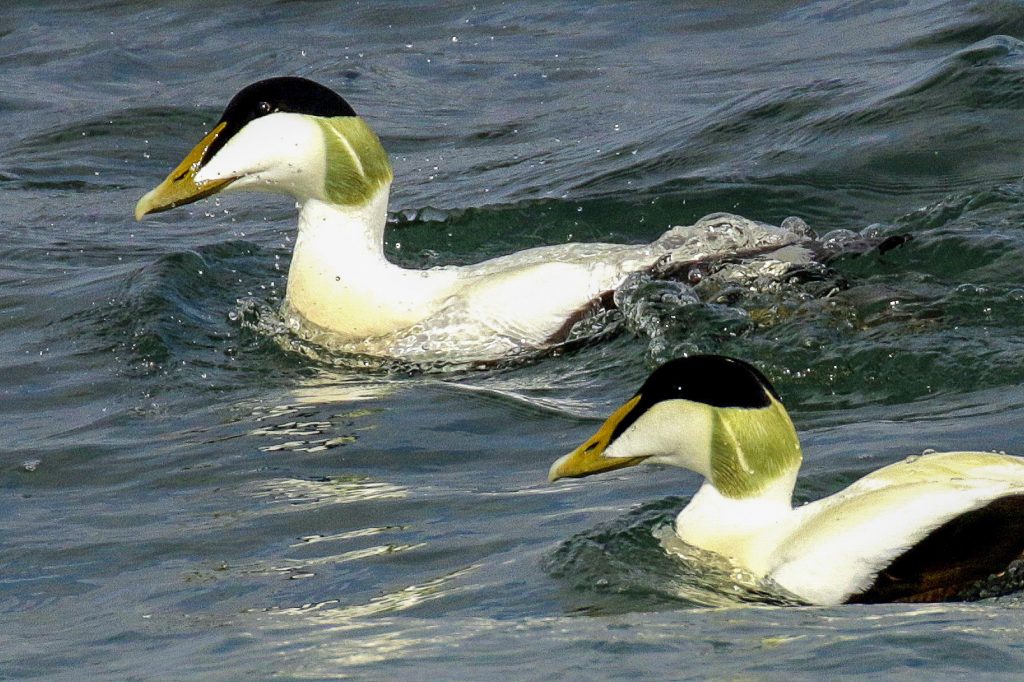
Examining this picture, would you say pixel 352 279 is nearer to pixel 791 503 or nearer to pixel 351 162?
pixel 351 162

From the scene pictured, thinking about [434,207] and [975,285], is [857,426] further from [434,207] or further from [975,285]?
[434,207]

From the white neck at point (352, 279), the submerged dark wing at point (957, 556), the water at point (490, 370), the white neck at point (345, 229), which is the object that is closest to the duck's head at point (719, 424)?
the water at point (490, 370)

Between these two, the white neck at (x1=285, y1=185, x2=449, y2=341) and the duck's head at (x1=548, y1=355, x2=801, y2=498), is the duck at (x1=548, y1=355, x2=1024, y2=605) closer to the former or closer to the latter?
the duck's head at (x1=548, y1=355, x2=801, y2=498)

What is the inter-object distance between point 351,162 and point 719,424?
2.81 meters

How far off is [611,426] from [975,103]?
17.8ft

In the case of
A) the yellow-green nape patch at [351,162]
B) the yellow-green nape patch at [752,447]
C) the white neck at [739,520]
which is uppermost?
the yellow-green nape patch at [351,162]

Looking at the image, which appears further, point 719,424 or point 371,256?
point 371,256

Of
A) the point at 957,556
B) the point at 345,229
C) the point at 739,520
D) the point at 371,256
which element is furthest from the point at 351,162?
the point at 957,556

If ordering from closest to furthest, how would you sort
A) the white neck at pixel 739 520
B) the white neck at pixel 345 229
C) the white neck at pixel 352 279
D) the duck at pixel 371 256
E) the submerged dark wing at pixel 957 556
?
1. the submerged dark wing at pixel 957 556
2. the white neck at pixel 739 520
3. the duck at pixel 371 256
4. the white neck at pixel 352 279
5. the white neck at pixel 345 229

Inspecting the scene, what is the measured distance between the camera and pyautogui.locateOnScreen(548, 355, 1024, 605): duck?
15.2 feet

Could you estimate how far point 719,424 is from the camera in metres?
5.11

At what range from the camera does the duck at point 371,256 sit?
729 cm

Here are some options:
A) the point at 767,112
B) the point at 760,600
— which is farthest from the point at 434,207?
the point at 760,600

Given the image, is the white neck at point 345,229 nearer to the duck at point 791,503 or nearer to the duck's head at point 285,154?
the duck's head at point 285,154
